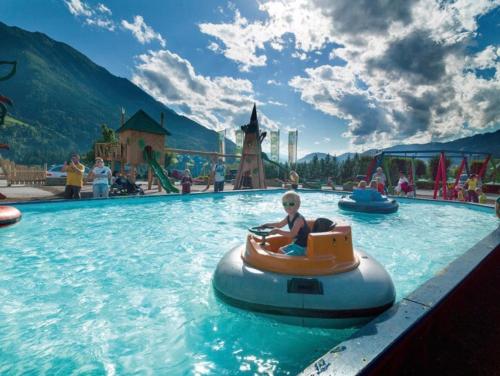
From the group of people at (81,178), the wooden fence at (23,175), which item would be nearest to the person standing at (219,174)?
the group of people at (81,178)

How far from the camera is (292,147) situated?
126ft

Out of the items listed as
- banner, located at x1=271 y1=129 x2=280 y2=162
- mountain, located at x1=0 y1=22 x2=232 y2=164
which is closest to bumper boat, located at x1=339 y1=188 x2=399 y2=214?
banner, located at x1=271 y1=129 x2=280 y2=162

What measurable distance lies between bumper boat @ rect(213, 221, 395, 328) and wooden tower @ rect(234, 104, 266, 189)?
50.4ft

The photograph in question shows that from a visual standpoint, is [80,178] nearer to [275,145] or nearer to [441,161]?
[441,161]

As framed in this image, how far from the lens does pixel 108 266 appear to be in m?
5.10

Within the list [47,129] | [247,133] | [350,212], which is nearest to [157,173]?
[247,133]

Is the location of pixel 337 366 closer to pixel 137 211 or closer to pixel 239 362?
pixel 239 362

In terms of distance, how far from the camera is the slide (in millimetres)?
16062

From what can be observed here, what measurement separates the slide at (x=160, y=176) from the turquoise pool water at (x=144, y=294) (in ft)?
21.5

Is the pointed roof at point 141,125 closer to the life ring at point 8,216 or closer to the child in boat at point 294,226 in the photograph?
the life ring at point 8,216

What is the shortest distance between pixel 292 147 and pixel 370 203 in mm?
28566

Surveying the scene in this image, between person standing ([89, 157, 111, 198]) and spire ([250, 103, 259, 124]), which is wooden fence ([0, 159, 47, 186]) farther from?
spire ([250, 103, 259, 124])

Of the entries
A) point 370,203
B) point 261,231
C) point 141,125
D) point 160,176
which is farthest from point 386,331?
point 141,125

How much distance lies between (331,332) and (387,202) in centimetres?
861
